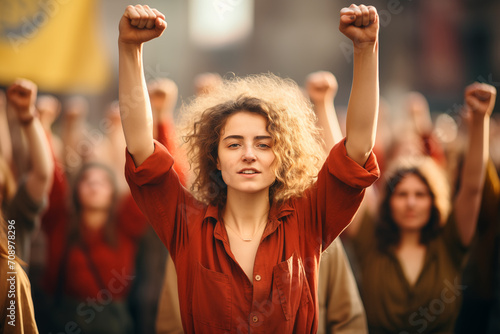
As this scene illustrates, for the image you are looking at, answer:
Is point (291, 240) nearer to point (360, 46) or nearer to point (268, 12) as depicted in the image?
point (360, 46)

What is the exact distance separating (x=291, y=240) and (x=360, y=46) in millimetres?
677

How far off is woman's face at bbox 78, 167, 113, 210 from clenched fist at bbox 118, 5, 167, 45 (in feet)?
6.33

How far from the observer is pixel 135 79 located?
1.54 meters

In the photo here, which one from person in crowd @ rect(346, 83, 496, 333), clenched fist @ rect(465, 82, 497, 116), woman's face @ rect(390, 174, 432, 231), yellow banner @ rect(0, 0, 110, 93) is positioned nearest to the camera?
clenched fist @ rect(465, 82, 497, 116)

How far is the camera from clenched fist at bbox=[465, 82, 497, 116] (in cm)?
222

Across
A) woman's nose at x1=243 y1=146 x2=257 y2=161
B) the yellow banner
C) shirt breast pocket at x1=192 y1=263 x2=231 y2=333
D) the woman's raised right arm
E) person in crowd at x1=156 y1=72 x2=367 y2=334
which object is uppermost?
the yellow banner

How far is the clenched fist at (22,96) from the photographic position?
2102mm

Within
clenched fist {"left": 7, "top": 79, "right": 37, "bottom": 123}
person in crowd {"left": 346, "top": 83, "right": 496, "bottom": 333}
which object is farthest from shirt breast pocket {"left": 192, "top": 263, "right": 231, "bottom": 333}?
person in crowd {"left": 346, "top": 83, "right": 496, "bottom": 333}

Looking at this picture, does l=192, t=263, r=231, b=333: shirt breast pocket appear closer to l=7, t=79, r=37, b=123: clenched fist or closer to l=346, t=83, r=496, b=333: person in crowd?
l=7, t=79, r=37, b=123: clenched fist

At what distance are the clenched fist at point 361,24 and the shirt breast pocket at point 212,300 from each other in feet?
2.86

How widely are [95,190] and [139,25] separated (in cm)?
199

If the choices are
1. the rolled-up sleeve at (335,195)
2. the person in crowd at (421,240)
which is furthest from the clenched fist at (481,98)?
the rolled-up sleeve at (335,195)

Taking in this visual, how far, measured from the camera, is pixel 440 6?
1362cm

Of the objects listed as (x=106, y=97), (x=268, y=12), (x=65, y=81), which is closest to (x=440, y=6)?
(x=268, y=12)
